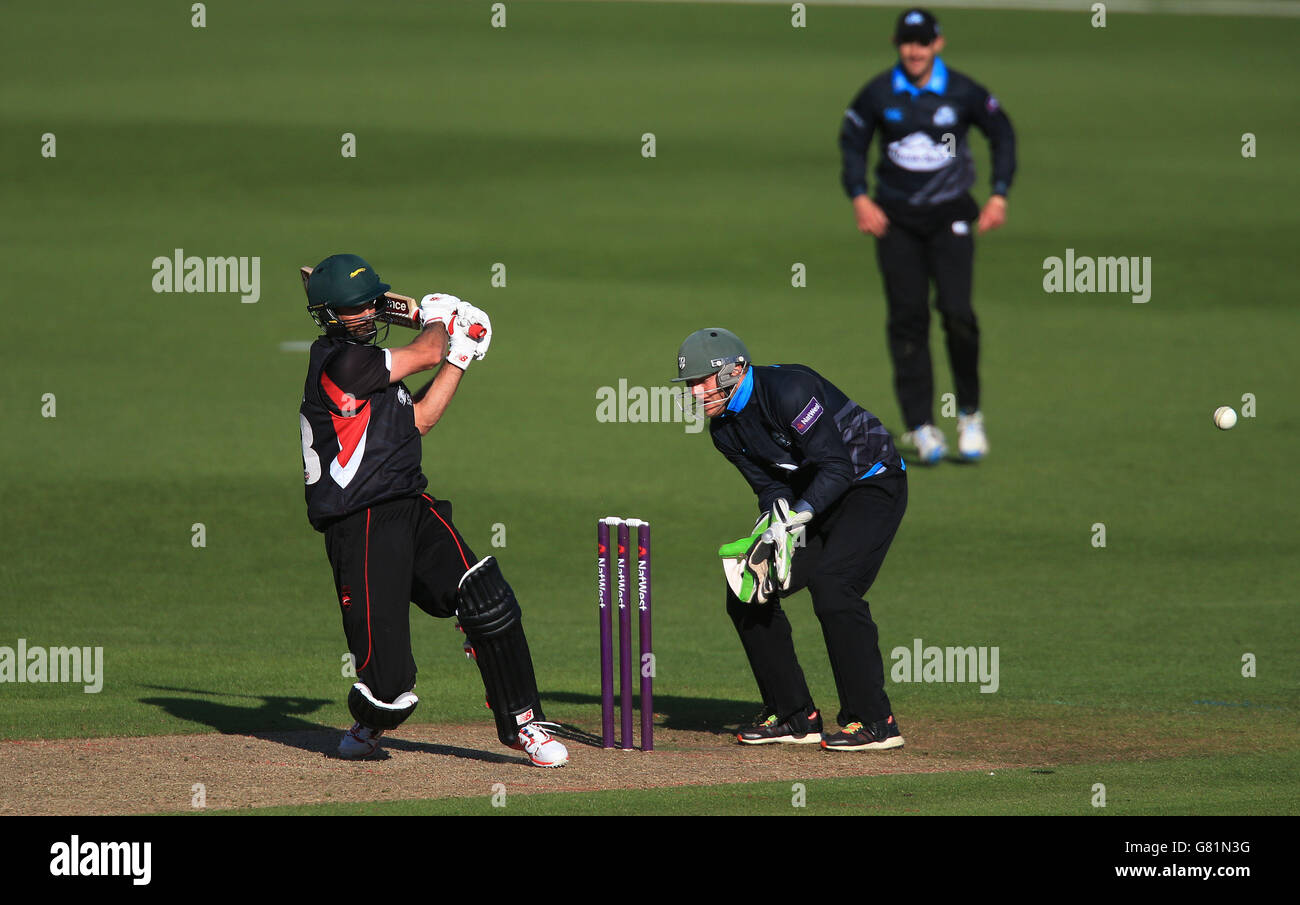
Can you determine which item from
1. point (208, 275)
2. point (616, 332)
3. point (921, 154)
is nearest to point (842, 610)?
point (921, 154)

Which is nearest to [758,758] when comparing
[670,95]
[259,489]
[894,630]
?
[894,630]

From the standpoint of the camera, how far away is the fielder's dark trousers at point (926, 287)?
14.8m

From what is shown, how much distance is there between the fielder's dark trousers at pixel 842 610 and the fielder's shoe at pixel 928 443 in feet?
21.9

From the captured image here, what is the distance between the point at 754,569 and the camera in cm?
842

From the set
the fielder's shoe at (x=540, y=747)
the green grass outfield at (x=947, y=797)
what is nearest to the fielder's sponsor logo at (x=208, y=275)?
the fielder's shoe at (x=540, y=747)

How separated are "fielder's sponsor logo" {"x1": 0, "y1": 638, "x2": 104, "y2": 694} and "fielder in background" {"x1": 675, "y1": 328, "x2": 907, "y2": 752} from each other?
3.57 metres

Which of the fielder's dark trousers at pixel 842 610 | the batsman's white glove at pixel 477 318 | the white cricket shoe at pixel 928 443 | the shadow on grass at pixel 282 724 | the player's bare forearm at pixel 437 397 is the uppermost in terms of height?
the batsman's white glove at pixel 477 318

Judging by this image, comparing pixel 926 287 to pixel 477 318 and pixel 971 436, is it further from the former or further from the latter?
pixel 477 318

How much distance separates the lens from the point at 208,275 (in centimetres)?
2445

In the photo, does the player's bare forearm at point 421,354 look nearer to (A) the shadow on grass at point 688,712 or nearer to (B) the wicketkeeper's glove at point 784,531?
(B) the wicketkeeper's glove at point 784,531

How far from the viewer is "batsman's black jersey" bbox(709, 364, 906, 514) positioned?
27.5 feet

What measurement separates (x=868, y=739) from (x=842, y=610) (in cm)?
64

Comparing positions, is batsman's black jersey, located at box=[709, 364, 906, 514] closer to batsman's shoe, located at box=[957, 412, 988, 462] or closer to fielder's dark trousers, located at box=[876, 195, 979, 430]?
fielder's dark trousers, located at box=[876, 195, 979, 430]

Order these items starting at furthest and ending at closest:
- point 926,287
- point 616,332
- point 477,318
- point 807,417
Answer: point 616,332 → point 926,287 → point 807,417 → point 477,318
